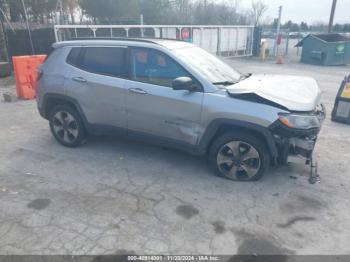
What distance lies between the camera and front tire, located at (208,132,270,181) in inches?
155

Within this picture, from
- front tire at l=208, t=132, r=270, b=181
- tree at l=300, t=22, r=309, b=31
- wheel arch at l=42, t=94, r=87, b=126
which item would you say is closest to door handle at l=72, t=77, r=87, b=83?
wheel arch at l=42, t=94, r=87, b=126

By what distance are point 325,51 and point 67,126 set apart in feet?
54.6

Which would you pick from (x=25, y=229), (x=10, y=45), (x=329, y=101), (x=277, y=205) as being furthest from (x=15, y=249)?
(x=10, y=45)

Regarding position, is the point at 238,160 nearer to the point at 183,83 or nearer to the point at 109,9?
the point at 183,83

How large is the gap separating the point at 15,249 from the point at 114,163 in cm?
199

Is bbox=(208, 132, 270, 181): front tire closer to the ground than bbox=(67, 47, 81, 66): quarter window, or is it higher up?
closer to the ground

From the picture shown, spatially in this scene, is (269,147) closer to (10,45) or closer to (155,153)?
(155,153)

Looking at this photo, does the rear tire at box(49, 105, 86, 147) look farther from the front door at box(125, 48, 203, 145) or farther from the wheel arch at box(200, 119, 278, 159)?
the wheel arch at box(200, 119, 278, 159)

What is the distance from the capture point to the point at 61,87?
496 cm

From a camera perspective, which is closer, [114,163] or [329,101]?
[114,163]

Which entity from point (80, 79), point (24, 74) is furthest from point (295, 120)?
point (24, 74)

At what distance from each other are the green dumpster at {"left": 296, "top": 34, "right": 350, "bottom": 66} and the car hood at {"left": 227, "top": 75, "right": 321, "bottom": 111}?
14.9 meters

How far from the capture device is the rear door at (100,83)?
14.9ft

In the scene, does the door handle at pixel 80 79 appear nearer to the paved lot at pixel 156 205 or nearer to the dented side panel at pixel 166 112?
the dented side panel at pixel 166 112
